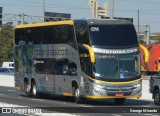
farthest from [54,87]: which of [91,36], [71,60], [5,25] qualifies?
[5,25]

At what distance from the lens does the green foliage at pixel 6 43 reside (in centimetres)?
10475

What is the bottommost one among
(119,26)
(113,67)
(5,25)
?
(5,25)

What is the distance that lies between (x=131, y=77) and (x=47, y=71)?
609 centimetres

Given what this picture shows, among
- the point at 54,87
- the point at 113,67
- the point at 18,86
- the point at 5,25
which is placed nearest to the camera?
the point at 113,67

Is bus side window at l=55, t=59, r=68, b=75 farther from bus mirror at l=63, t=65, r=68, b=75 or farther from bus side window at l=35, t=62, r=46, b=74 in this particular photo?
bus side window at l=35, t=62, r=46, b=74

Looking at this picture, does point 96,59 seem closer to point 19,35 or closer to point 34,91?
point 34,91

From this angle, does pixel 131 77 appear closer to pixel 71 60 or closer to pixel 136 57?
pixel 136 57

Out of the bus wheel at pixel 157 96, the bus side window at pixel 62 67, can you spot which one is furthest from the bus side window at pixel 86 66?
the bus wheel at pixel 157 96

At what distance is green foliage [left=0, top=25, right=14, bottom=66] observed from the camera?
10475 cm

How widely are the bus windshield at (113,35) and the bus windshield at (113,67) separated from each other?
560mm

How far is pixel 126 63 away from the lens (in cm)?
2697

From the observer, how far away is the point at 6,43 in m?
105

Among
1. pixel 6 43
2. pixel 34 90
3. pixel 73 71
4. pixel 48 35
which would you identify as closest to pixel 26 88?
pixel 34 90

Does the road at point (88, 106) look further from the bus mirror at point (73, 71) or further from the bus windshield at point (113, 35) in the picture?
the bus windshield at point (113, 35)
